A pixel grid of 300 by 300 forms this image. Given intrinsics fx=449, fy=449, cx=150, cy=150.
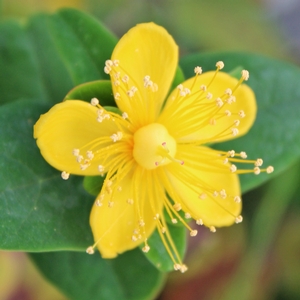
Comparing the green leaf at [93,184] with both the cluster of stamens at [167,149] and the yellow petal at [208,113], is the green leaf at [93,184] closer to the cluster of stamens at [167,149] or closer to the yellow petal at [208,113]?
the cluster of stamens at [167,149]

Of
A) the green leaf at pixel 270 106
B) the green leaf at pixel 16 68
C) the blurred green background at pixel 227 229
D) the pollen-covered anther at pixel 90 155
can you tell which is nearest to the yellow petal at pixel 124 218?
the pollen-covered anther at pixel 90 155

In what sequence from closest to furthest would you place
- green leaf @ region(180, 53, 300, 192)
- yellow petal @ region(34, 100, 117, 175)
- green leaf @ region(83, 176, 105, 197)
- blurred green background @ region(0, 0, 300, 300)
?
yellow petal @ region(34, 100, 117, 175) → green leaf @ region(83, 176, 105, 197) → green leaf @ region(180, 53, 300, 192) → blurred green background @ region(0, 0, 300, 300)

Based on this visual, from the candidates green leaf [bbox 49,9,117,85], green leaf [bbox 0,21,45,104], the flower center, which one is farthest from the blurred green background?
the flower center

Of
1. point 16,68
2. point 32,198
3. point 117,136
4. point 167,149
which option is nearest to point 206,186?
point 167,149

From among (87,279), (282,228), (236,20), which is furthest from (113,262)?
(236,20)

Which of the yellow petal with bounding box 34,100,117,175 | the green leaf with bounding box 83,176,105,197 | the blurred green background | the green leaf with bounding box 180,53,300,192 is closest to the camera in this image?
the yellow petal with bounding box 34,100,117,175

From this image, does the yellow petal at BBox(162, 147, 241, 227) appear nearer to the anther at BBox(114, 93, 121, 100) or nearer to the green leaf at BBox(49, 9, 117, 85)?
the anther at BBox(114, 93, 121, 100)

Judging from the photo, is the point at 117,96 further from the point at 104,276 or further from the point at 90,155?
the point at 104,276
